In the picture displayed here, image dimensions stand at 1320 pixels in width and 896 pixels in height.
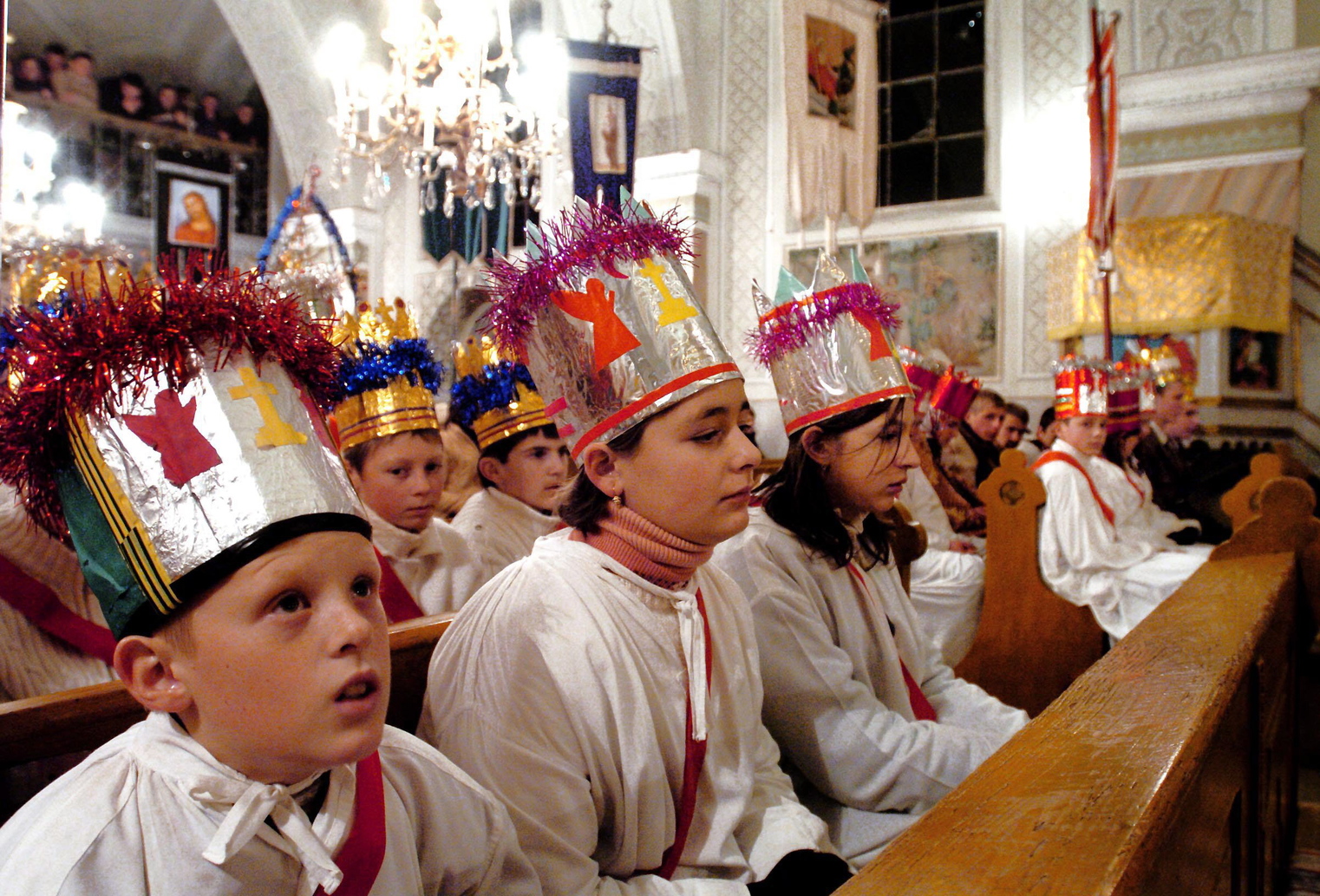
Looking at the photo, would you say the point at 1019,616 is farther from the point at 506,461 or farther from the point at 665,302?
the point at 665,302

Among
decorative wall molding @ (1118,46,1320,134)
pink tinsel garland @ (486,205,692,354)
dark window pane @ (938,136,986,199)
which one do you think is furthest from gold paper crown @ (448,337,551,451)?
dark window pane @ (938,136,986,199)

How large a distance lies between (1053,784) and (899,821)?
878 millimetres

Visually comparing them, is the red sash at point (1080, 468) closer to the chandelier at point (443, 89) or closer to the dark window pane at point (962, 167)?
the chandelier at point (443, 89)

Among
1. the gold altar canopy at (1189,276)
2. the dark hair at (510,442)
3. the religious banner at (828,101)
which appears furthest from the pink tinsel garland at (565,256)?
the gold altar canopy at (1189,276)

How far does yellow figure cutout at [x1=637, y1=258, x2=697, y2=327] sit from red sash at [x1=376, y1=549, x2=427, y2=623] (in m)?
1.53

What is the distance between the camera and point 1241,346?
881cm

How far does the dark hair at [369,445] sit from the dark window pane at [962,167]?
345 inches

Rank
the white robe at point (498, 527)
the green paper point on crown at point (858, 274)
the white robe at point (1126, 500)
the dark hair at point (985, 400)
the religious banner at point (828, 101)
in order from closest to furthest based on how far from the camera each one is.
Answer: the green paper point on crown at point (858, 274) < the white robe at point (498, 527) < the white robe at point (1126, 500) < the dark hair at point (985, 400) < the religious banner at point (828, 101)

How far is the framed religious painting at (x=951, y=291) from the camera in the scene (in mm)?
10242

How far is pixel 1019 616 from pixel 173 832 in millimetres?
4571

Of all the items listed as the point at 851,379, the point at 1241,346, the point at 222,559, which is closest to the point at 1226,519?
the point at 1241,346

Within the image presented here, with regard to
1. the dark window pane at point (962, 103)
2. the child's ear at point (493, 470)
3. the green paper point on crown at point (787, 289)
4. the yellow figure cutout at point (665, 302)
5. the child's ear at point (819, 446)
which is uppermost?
the dark window pane at point (962, 103)

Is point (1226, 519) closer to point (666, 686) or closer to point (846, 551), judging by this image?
point (846, 551)

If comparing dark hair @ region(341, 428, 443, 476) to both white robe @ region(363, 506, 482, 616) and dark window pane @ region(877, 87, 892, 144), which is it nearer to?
white robe @ region(363, 506, 482, 616)
